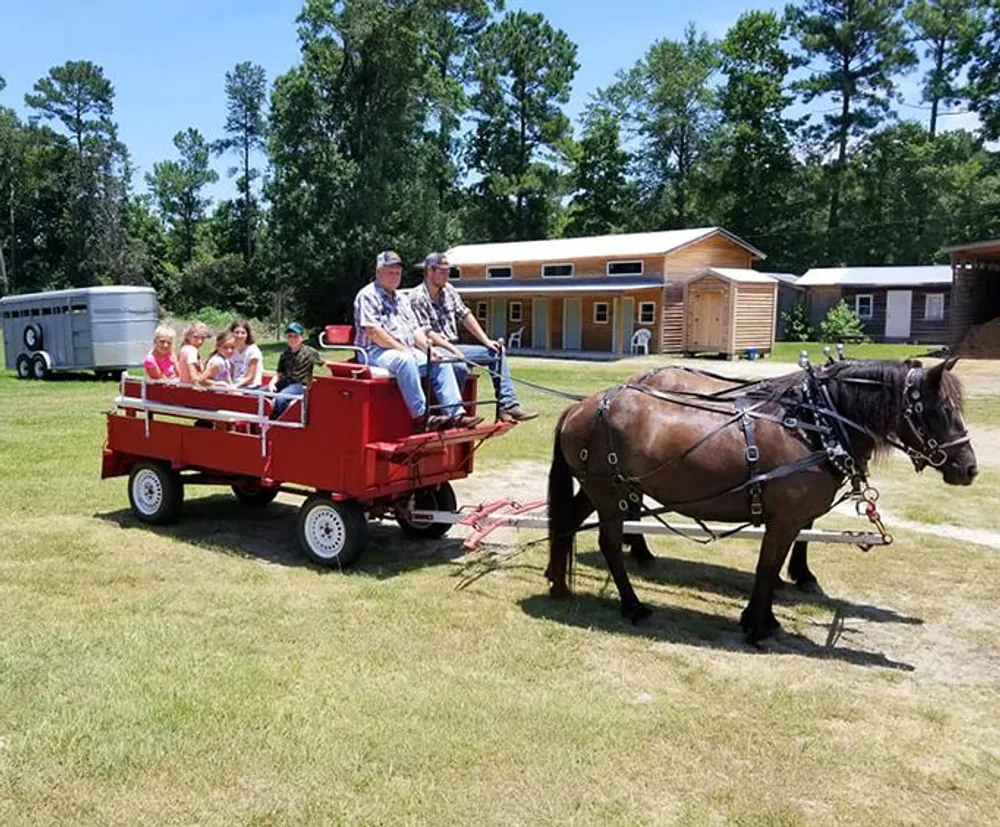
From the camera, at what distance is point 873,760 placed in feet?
13.0

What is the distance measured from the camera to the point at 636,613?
591 cm

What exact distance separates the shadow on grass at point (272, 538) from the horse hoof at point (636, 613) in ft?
5.85

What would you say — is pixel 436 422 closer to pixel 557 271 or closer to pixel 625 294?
pixel 625 294

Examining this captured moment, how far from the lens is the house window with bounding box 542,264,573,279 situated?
38.3 m

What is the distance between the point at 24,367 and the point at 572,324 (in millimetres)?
21523

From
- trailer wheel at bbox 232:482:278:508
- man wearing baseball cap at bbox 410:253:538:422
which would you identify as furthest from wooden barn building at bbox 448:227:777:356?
man wearing baseball cap at bbox 410:253:538:422

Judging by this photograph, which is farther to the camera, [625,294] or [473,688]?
[625,294]

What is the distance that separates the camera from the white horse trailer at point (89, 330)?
75.4 ft

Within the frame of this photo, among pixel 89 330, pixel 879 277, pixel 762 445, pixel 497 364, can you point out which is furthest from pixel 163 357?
pixel 879 277

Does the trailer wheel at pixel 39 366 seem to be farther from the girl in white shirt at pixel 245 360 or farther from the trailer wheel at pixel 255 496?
the girl in white shirt at pixel 245 360

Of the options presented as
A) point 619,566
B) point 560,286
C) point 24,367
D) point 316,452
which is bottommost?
point 619,566

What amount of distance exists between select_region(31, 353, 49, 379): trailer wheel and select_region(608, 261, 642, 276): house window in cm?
2168

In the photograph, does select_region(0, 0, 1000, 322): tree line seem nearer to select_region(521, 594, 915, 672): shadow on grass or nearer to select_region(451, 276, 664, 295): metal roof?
select_region(451, 276, 664, 295): metal roof

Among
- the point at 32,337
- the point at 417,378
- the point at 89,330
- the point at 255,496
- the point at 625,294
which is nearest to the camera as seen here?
the point at 417,378
